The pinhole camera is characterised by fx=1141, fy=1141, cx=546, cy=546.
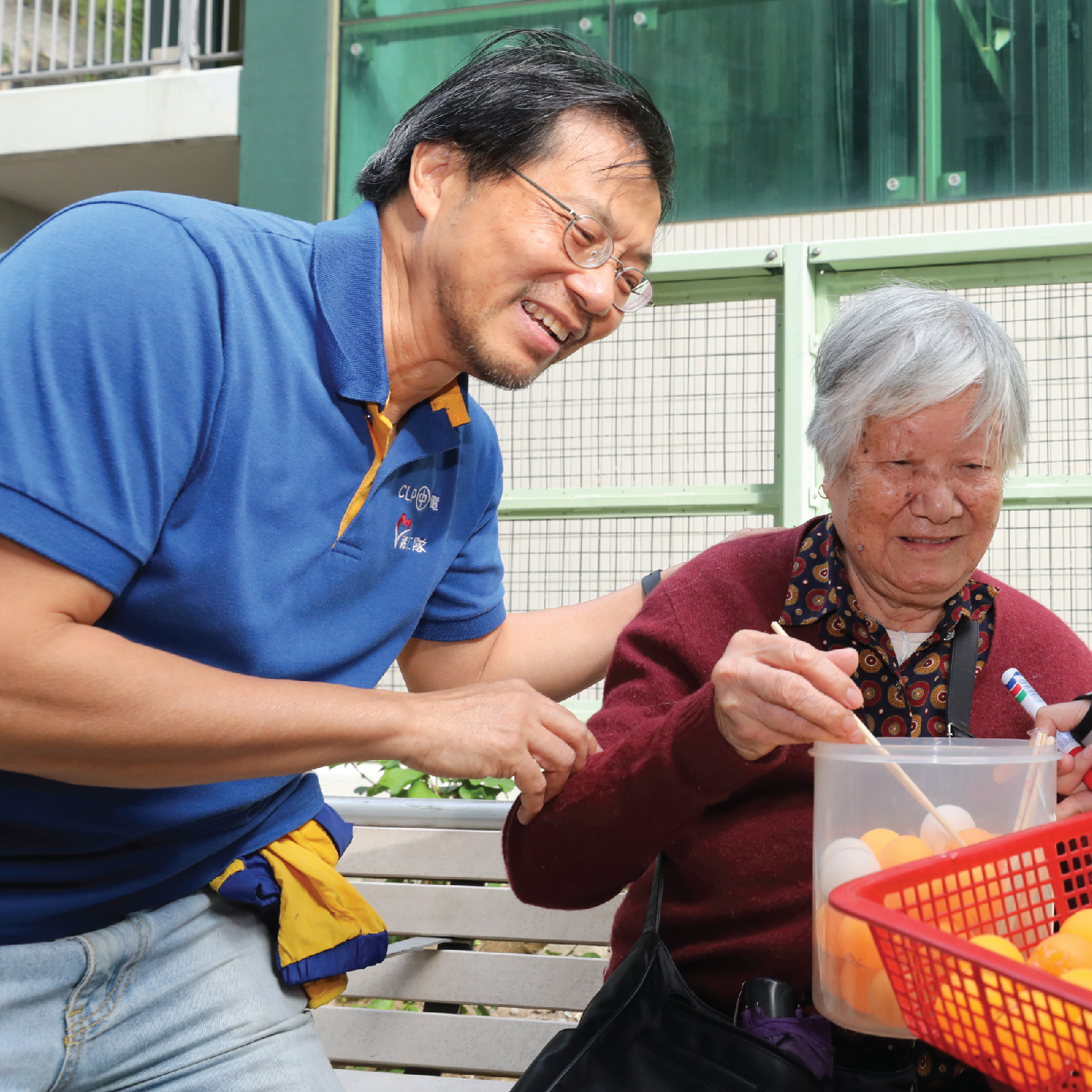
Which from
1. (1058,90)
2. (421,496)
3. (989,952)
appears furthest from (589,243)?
(1058,90)

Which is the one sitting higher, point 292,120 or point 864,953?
point 292,120

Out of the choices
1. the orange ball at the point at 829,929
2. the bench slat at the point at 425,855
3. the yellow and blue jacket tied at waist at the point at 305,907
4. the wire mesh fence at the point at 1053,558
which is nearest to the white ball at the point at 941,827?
the orange ball at the point at 829,929

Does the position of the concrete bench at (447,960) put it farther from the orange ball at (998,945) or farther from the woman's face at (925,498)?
the orange ball at (998,945)

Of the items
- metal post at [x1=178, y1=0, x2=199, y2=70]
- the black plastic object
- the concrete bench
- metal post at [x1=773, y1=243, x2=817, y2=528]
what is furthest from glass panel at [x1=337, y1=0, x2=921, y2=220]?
the black plastic object

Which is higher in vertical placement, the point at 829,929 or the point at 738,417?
the point at 738,417

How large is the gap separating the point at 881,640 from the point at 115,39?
8.87m

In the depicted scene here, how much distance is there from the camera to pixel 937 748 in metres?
1.25

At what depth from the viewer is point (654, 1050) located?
1.44 metres

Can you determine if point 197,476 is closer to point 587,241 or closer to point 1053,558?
point 587,241

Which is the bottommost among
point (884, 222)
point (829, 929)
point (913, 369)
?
point (829, 929)

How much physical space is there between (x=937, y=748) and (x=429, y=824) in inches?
65.0

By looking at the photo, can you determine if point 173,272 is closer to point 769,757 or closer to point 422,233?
point 422,233

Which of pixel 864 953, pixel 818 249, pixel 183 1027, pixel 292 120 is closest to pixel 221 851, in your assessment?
pixel 183 1027

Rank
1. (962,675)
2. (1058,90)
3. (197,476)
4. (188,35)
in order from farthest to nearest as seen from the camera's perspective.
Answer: (188,35), (1058,90), (962,675), (197,476)
